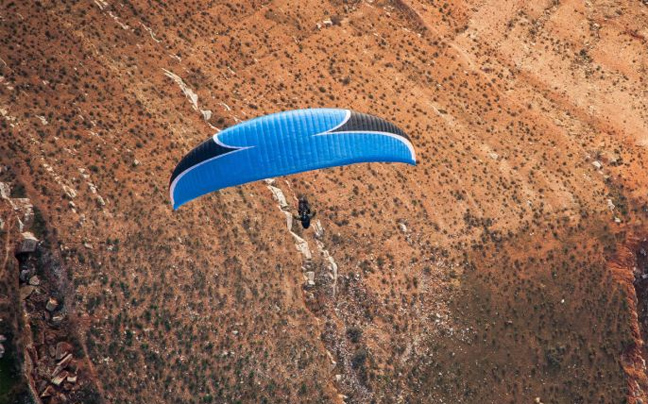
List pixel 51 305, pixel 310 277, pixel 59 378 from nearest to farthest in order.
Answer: pixel 59 378 < pixel 51 305 < pixel 310 277

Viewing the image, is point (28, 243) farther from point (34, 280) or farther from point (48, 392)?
point (48, 392)

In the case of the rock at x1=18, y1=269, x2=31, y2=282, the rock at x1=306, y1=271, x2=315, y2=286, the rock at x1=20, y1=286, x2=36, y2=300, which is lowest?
the rock at x1=306, y1=271, x2=315, y2=286

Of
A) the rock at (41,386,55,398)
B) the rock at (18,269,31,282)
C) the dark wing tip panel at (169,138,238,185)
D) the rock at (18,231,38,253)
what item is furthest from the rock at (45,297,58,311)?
the dark wing tip panel at (169,138,238,185)

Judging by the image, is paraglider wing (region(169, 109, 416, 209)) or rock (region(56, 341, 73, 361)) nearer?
paraglider wing (region(169, 109, 416, 209))

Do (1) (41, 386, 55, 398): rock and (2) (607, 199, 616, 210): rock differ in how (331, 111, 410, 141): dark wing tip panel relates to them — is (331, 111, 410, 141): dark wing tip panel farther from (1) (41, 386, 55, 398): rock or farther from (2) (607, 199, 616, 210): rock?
(2) (607, 199, 616, 210): rock

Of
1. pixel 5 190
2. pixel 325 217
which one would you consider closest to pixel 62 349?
pixel 5 190

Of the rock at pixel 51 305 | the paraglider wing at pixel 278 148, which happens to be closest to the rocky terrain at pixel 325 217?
Result: the rock at pixel 51 305
